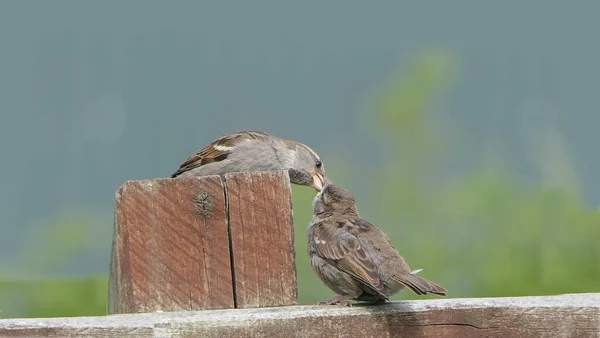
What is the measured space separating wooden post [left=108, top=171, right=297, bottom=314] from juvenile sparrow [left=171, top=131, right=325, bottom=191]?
139 inches

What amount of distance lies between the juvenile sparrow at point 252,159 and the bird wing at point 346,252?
2.34m

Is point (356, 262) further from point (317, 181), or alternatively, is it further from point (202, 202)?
point (317, 181)

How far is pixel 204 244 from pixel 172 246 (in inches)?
4.1

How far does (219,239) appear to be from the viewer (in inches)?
139

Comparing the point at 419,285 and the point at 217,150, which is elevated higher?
the point at 217,150

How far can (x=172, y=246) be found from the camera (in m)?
3.49

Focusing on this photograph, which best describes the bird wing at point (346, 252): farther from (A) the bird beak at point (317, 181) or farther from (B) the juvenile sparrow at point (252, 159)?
(B) the juvenile sparrow at point (252, 159)

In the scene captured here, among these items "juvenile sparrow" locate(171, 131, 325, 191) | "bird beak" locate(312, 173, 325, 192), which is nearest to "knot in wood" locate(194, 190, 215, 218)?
"bird beak" locate(312, 173, 325, 192)

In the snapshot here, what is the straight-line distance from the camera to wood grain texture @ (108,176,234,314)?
3449 millimetres

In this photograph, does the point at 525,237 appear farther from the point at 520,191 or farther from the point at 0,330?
the point at 0,330

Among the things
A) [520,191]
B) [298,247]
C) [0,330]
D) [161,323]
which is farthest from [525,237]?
[0,330]

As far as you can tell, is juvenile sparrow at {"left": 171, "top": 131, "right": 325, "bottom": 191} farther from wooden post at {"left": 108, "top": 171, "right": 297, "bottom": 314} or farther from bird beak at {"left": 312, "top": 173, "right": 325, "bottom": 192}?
wooden post at {"left": 108, "top": 171, "right": 297, "bottom": 314}

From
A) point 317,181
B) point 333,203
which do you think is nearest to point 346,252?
point 333,203

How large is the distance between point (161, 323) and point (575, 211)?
135 inches
